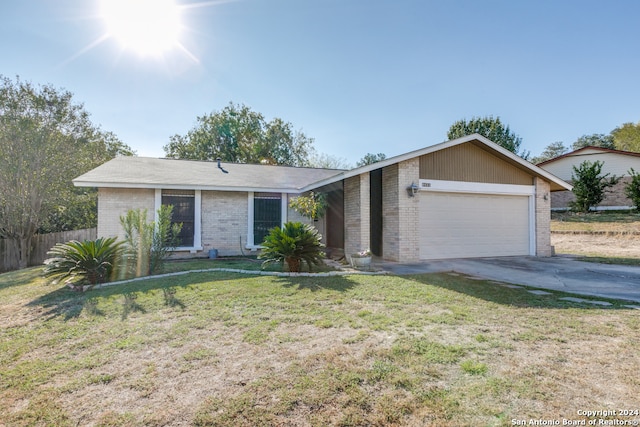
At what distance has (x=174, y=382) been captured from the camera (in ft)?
8.89

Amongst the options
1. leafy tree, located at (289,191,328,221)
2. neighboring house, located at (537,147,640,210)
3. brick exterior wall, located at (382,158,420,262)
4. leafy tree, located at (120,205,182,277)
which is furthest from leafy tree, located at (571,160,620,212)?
leafy tree, located at (120,205,182,277)

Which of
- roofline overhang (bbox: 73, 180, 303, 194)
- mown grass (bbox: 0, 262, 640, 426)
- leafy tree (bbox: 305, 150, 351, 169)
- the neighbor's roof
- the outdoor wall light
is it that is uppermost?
leafy tree (bbox: 305, 150, 351, 169)

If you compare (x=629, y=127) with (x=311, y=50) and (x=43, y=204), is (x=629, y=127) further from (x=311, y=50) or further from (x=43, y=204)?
(x=43, y=204)

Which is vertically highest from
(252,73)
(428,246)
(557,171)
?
(252,73)

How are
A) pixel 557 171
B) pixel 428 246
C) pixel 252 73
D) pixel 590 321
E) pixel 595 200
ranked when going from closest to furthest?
pixel 590 321 → pixel 428 246 → pixel 252 73 → pixel 595 200 → pixel 557 171

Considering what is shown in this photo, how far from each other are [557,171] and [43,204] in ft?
109

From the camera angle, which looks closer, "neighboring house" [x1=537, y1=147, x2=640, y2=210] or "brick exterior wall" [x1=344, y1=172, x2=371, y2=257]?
"brick exterior wall" [x1=344, y1=172, x2=371, y2=257]

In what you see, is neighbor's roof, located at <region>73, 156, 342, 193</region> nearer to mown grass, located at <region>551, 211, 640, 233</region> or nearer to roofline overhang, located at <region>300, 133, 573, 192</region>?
roofline overhang, located at <region>300, 133, 573, 192</region>

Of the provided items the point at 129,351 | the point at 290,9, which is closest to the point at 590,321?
the point at 129,351

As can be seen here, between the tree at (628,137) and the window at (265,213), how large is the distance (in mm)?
41374

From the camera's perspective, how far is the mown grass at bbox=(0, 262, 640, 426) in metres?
2.27

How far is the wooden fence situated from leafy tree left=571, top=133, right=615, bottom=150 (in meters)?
52.4

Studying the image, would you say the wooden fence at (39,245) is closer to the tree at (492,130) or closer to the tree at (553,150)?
the tree at (492,130)

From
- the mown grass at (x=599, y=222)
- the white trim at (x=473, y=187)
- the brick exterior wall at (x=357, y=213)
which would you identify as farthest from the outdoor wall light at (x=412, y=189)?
the mown grass at (x=599, y=222)
